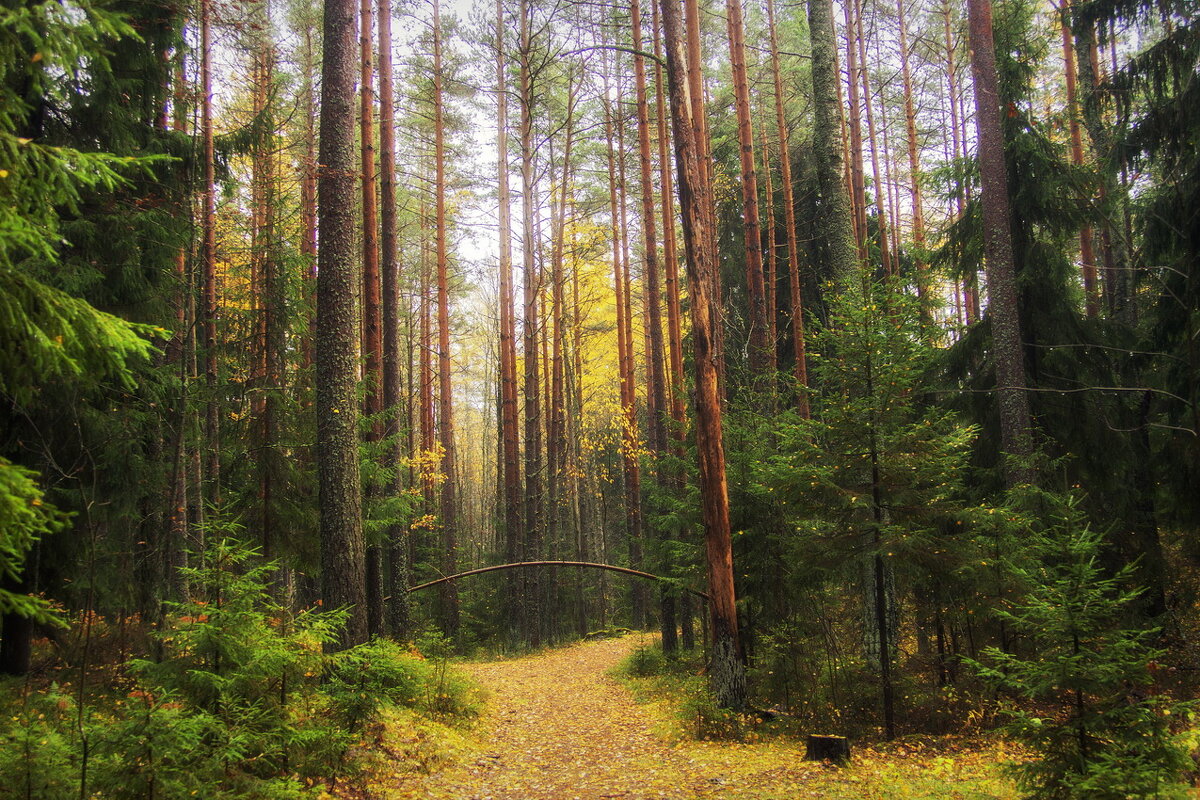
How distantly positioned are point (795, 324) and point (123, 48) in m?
12.2

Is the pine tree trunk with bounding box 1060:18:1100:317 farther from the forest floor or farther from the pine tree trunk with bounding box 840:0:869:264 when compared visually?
the forest floor

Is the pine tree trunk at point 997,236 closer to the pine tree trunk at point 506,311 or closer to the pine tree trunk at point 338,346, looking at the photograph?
the pine tree trunk at point 338,346

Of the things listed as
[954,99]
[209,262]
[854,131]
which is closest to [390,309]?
[209,262]

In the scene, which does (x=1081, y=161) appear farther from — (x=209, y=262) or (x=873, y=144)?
(x=209, y=262)

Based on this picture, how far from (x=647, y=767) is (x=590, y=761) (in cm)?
80

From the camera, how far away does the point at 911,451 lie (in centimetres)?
761

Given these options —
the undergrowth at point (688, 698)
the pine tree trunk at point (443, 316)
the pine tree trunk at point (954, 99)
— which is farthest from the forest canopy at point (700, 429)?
the pine tree trunk at point (954, 99)

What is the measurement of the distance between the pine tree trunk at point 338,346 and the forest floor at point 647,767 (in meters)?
1.97

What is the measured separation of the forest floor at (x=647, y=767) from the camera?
19.7 feet

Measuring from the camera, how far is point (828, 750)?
6.80 m

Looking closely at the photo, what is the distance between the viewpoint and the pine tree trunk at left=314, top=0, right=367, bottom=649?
7.76 metres

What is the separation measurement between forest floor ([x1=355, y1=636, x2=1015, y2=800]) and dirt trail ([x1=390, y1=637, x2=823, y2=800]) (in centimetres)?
1

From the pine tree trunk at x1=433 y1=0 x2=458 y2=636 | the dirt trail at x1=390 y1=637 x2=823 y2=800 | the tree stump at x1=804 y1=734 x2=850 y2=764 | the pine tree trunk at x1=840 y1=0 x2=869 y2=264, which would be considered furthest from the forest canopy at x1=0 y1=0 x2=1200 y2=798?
the pine tree trunk at x1=840 y1=0 x2=869 y2=264

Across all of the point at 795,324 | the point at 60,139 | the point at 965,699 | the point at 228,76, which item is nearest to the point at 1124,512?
the point at 965,699
